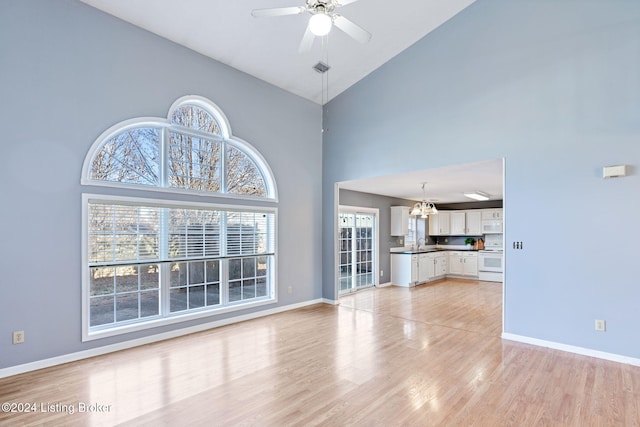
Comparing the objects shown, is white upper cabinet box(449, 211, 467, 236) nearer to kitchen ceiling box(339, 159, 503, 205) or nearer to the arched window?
kitchen ceiling box(339, 159, 503, 205)

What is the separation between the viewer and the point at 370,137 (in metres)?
5.79

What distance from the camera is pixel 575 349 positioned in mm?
3752

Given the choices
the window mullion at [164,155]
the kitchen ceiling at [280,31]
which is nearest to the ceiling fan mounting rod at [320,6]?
the kitchen ceiling at [280,31]

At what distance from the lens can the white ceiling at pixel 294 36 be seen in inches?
154

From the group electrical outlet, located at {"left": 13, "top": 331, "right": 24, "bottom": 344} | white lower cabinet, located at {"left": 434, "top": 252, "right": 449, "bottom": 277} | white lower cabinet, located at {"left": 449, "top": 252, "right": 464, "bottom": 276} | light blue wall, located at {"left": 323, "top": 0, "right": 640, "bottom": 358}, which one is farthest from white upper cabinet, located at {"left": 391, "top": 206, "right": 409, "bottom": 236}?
electrical outlet, located at {"left": 13, "top": 331, "right": 24, "bottom": 344}

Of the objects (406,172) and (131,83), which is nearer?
(131,83)

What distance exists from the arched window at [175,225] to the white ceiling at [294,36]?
0.89 metres

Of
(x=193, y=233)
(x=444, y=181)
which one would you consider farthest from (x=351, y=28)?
(x=444, y=181)

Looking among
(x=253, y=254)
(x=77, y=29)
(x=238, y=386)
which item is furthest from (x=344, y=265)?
(x=77, y=29)

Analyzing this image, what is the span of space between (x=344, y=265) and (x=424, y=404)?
466cm

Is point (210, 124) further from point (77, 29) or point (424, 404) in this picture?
point (424, 404)

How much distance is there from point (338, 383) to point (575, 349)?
2843 millimetres

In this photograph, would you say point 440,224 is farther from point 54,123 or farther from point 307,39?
point 54,123

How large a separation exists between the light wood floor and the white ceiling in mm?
2576
